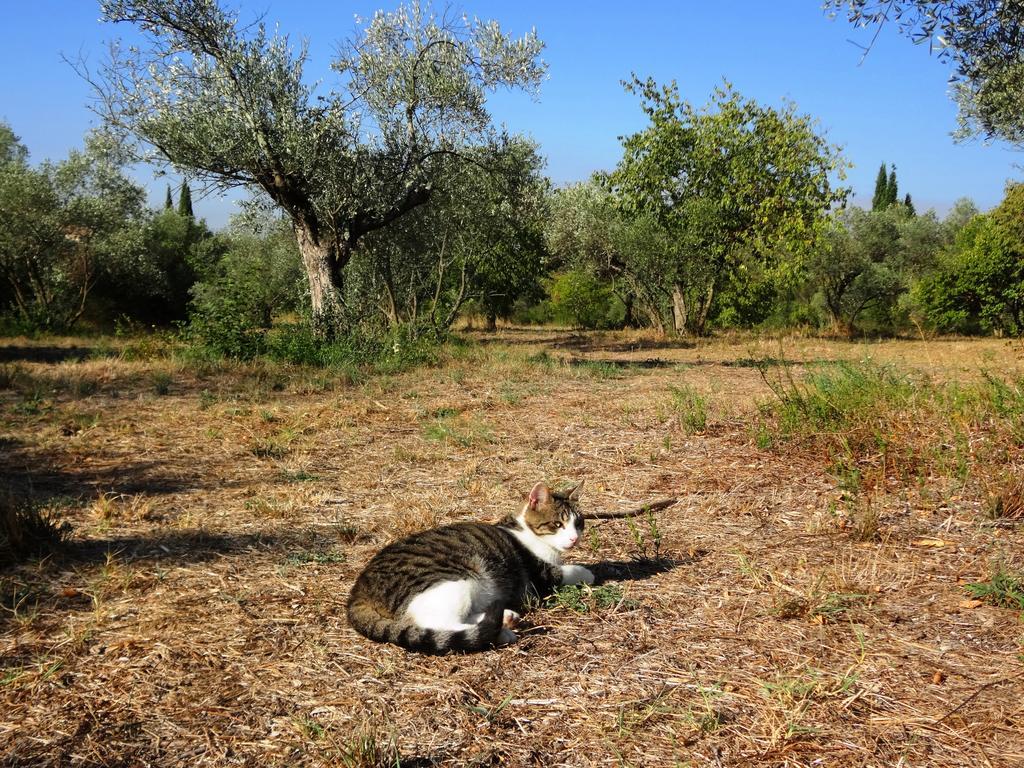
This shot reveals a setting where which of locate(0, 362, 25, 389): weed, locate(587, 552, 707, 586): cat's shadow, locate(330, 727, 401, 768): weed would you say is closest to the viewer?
locate(330, 727, 401, 768): weed

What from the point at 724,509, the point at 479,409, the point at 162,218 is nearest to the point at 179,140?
the point at 479,409

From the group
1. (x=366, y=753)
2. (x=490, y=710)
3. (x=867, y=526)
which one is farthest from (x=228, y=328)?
(x=366, y=753)

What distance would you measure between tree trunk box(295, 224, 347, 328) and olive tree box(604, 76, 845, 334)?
524 inches

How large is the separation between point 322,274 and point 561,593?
509 inches

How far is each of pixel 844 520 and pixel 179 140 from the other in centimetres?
1327

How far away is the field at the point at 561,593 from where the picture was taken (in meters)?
2.80

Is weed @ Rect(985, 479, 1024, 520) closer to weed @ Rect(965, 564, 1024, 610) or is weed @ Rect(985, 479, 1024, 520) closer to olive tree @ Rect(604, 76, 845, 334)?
weed @ Rect(965, 564, 1024, 610)

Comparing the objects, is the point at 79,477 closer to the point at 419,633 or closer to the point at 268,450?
the point at 268,450

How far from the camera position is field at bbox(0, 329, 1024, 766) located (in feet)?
9.20

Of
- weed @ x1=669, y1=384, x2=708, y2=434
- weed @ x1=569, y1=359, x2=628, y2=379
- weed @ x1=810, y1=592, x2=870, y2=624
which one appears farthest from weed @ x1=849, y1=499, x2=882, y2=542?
weed @ x1=569, y1=359, x2=628, y2=379

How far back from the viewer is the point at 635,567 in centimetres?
469

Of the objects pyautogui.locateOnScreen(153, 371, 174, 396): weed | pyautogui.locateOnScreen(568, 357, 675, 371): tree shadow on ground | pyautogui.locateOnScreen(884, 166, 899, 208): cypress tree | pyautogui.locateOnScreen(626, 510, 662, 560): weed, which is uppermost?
pyautogui.locateOnScreen(884, 166, 899, 208): cypress tree

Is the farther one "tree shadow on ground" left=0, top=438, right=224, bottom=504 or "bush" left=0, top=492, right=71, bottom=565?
"tree shadow on ground" left=0, top=438, right=224, bottom=504

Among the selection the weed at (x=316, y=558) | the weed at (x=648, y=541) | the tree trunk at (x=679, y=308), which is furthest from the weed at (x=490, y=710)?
the tree trunk at (x=679, y=308)
